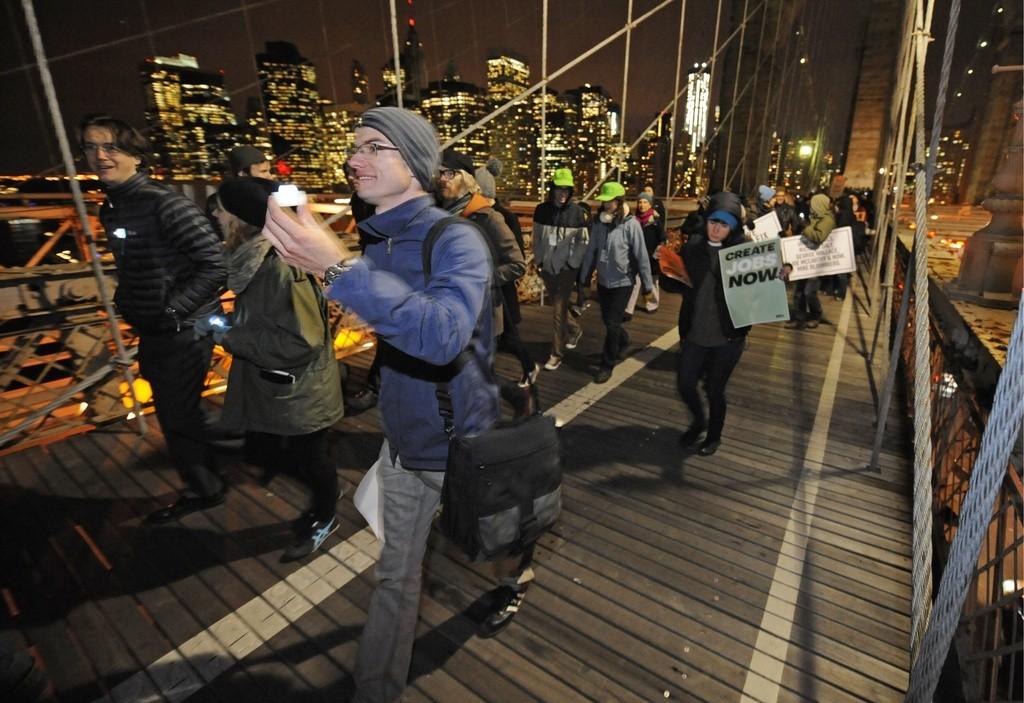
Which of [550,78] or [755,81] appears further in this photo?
[755,81]

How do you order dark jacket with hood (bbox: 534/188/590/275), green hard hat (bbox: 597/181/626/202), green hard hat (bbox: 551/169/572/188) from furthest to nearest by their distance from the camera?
green hard hat (bbox: 551/169/572/188), dark jacket with hood (bbox: 534/188/590/275), green hard hat (bbox: 597/181/626/202)

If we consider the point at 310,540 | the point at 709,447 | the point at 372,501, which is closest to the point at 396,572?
the point at 372,501

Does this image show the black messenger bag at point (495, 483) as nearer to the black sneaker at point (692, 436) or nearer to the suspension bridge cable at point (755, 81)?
the black sneaker at point (692, 436)

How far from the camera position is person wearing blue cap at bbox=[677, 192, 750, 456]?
368 cm

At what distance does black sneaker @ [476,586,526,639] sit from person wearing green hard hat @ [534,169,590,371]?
11.5 ft

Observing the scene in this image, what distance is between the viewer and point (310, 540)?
3.05 metres

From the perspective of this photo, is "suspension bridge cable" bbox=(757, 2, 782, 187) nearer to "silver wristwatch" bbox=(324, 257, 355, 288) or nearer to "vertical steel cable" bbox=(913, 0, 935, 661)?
"vertical steel cable" bbox=(913, 0, 935, 661)

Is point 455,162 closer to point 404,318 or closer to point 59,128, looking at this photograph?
point 59,128

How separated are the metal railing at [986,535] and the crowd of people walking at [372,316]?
1437mm

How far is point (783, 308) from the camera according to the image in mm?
3455

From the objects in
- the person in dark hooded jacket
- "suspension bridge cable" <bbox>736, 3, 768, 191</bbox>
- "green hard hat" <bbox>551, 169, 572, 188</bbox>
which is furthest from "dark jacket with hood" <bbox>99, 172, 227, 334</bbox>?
"suspension bridge cable" <bbox>736, 3, 768, 191</bbox>

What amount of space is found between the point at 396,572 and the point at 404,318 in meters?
1.10

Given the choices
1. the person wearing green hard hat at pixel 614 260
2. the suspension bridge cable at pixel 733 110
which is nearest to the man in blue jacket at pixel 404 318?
the person wearing green hard hat at pixel 614 260

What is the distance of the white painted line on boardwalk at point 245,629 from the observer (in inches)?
88.9
